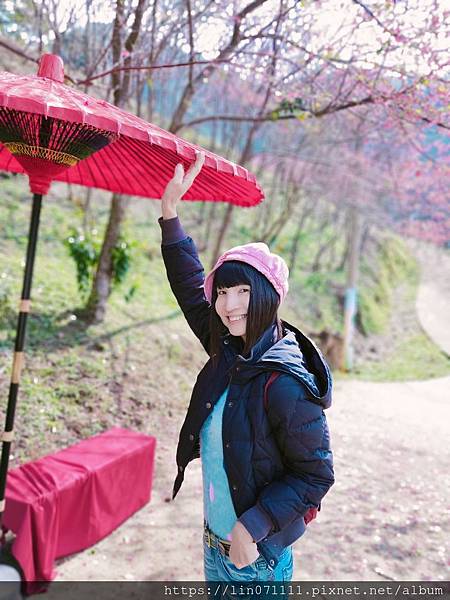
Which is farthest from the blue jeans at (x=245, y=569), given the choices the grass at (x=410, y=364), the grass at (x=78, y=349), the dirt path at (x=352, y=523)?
the grass at (x=410, y=364)

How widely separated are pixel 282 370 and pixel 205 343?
58 centimetres

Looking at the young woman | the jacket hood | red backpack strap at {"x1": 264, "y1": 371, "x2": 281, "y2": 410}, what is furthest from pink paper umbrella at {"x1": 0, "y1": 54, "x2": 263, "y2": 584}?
red backpack strap at {"x1": 264, "y1": 371, "x2": 281, "y2": 410}

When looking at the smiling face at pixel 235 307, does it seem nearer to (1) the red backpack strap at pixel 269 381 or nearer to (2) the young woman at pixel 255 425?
(2) the young woman at pixel 255 425

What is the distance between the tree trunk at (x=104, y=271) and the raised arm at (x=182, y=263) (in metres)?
5.14

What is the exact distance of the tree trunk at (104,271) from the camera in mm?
7098

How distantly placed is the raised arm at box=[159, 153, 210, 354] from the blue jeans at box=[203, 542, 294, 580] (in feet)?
2.58

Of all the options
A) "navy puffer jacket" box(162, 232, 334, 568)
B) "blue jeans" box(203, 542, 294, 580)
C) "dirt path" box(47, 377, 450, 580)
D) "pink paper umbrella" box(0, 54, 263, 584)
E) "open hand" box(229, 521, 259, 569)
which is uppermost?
"pink paper umbrella" box(0, 54, 263, 584)

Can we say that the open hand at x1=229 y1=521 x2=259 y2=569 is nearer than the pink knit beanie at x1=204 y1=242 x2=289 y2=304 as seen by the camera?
Yes

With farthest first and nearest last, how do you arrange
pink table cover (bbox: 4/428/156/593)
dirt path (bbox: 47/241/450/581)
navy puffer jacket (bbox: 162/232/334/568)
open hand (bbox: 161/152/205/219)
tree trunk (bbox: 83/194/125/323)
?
tree trunk (bbox: 83/194/125/323), dirt path (bbox: 47/241/450/581), pink table cover (bbox: 4/428/156/593), open hand (bbox: 161/152/205/219), navy puffer jacket (bbox: 162/232/334/568)

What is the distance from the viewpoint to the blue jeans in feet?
5.94

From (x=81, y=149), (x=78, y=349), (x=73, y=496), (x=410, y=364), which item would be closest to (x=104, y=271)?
(x=78, y=349)

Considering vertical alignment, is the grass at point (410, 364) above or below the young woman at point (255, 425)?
below

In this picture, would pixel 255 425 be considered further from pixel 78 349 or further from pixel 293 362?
pixel 78 349

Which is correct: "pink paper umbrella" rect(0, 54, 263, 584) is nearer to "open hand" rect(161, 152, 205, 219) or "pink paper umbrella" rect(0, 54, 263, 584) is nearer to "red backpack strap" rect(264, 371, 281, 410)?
"open hand" rect(161, 152, 205, 219)
